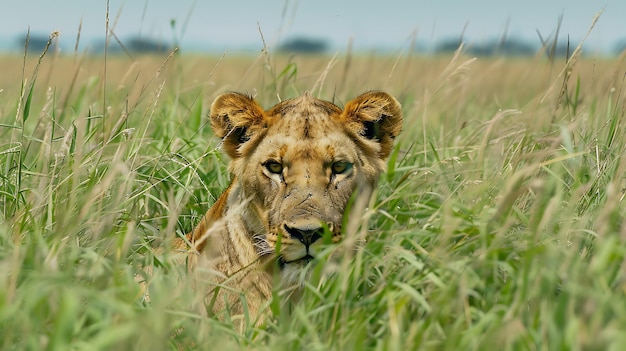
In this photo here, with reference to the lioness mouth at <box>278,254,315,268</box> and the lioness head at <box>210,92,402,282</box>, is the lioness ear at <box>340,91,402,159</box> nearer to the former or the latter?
the lioness head at <box>210,92,402,282</box>

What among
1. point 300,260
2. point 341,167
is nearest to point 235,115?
point 341,167

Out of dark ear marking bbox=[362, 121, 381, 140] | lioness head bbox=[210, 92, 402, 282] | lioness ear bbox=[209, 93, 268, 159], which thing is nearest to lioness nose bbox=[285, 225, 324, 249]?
lioness head bbox=[210, 92, 402, 282]

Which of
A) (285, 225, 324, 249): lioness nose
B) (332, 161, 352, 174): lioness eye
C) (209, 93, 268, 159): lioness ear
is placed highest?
(209, 93, 268, 159): lioness ear

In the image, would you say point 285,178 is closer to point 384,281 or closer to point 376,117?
point 376,117

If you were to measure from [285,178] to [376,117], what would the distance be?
0.56m

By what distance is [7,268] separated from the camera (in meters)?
2.63

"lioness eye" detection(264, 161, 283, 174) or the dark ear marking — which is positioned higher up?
the dark ear marking

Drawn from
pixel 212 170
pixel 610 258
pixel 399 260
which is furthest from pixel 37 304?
pixel 212 170

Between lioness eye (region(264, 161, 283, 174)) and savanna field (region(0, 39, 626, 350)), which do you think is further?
lioness eye (region(264, 161, 283, 174))

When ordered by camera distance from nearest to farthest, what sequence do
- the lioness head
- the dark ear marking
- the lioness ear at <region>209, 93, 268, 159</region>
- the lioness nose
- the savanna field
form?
1. the savanna field
2. the lioness nose
3. the lioness head
4. the lioness ear at <region>209, 93, 268, 159</region>
5. the dark ear marking

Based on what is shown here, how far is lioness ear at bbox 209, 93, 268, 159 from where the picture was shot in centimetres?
392

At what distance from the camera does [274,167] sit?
3795mm

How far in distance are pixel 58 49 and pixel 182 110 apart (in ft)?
7.16

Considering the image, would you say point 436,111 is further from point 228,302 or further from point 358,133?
point 228,302
